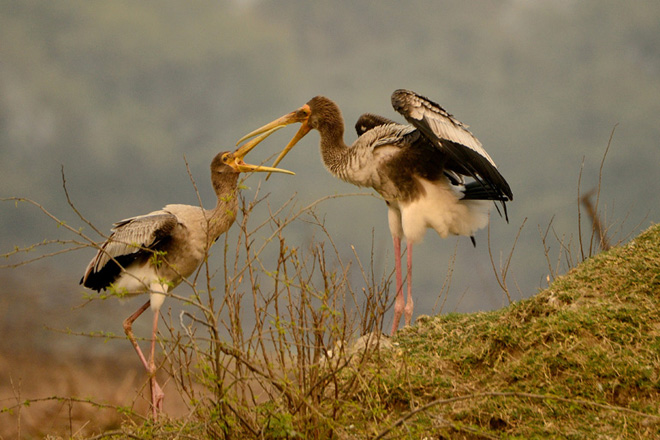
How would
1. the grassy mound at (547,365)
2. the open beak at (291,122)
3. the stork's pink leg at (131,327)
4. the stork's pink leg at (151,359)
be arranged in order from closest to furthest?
the grassy mound at (547,365)
the stork's pink leg at (151,359)
the stork's pink leg at (131,327)
the open beak at (291,122)

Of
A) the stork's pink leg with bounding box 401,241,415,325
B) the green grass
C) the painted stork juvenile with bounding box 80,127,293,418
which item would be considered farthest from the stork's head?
the green grass

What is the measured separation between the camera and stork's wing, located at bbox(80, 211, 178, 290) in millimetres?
6617

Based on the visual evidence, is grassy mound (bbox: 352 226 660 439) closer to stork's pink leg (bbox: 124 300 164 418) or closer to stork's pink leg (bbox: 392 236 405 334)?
stork's pink leg (bbox: 392 236 405 334)

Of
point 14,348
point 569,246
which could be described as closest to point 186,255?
point 14,348

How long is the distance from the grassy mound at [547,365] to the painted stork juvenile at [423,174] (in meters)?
1.18

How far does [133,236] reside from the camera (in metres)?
6.67

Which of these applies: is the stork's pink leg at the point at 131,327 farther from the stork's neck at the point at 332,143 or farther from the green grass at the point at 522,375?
the stork's neck at the point at 332,143

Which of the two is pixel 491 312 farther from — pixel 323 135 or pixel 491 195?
pixel 323 135

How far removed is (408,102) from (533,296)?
231 cm

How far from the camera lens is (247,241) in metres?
3.48

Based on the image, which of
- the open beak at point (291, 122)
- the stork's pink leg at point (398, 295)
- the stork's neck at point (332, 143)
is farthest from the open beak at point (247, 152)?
the stork's pink leg at point (398, 295)

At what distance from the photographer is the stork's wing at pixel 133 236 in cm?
662

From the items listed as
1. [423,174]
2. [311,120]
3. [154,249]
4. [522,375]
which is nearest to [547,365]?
[522,375]

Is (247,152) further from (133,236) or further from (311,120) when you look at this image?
→ (133,236)
